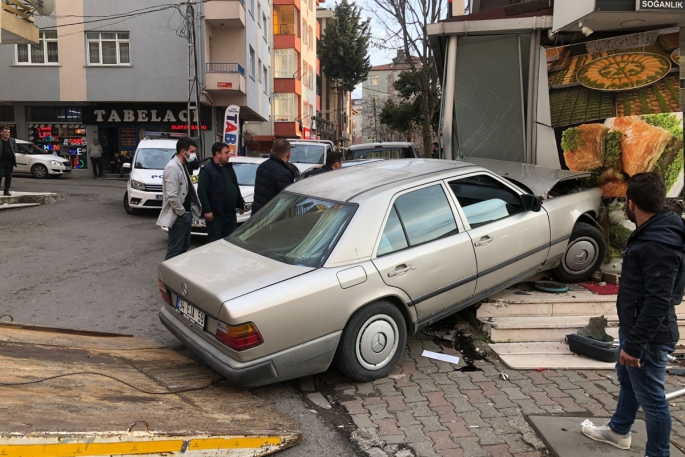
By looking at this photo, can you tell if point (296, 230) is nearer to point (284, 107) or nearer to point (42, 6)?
point (42, 6)

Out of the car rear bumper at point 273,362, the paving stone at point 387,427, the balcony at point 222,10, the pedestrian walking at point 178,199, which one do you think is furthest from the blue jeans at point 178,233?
the balcony at point 222,10

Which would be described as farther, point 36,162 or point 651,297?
point 36,162

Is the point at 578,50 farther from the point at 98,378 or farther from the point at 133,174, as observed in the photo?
the point at 133,174

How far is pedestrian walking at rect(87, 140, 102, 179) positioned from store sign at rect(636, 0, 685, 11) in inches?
847

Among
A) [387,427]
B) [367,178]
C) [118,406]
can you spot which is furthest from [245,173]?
[387,427]

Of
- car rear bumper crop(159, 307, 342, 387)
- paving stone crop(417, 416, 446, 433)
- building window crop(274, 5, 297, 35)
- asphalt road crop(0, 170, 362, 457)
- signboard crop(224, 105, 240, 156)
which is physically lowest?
paving stone crop(417, 416, 446, 433)

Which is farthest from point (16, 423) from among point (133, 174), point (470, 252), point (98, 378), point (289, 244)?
point (133, 174)

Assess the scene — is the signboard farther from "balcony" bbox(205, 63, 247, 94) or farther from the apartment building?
"balcony" bbox(205, 63, 247, 94)

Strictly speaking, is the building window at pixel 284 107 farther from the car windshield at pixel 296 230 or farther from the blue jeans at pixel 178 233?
the car windshield at pixel 296 230

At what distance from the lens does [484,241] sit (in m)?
4.72

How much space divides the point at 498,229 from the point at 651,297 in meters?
2.14

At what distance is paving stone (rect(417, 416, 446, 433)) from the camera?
3554 mm

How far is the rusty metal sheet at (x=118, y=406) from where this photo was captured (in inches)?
110

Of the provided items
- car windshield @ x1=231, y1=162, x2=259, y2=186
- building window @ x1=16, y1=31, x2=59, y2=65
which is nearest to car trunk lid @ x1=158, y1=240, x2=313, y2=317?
car windshield @ x1=231, y1=162, x2=259, y2=186
